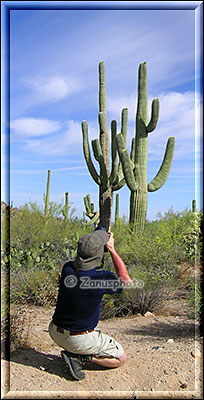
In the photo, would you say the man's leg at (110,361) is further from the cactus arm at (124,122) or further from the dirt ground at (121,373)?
the cactus arm at (124,122)

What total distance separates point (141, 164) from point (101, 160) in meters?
1.77

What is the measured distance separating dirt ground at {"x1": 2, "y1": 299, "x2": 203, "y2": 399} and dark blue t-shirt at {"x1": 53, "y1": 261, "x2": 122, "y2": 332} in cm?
48

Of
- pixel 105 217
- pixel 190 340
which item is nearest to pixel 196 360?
pixel 190 340

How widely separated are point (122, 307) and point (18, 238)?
3.08 metres

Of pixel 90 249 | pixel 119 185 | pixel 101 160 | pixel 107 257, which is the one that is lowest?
pixel 107 257

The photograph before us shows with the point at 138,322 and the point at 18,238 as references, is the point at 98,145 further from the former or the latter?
the point at 138,322

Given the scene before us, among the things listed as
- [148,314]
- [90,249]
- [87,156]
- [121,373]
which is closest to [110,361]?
[121,373]

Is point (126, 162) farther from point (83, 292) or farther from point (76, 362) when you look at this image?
point (76, 362)

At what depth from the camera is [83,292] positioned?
349cm

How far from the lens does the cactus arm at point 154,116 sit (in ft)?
35.2

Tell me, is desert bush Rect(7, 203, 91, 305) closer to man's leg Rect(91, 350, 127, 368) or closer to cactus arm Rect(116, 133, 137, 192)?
cactus arm Rect(116, 133, 137, 192)

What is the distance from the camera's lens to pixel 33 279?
6766mm

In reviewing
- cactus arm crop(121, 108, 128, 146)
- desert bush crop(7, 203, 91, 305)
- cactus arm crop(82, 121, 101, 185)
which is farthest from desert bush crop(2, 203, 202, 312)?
cactus arm crop(121, 108, 128, 146)

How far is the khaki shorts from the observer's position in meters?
3.54
